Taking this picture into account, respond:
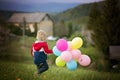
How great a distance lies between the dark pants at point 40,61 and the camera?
146 inches

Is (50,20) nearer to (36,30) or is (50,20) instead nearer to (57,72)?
(36,30)

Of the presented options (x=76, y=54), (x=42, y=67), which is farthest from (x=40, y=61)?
(x=76, y=54)

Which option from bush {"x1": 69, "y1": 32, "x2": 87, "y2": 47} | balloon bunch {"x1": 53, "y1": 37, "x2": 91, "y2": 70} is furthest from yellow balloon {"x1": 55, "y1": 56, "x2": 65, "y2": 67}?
bush {"x1": 69, "y1": 32, "x2": 87, "y2": 47}

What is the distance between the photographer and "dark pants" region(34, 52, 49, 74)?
3697mm

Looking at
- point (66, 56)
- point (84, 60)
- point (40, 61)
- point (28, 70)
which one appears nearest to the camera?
point (66, 56)

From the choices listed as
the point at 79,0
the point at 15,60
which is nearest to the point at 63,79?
the point at 15,60

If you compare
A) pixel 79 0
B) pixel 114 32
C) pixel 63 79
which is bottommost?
pixel 63 79

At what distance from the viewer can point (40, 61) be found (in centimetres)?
372

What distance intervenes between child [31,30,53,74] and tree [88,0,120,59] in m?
0.58

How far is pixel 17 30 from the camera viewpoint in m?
3.83

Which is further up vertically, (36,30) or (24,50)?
(36,30)

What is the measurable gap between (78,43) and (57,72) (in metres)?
0.48

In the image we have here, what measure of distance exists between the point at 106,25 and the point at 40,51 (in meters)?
0.86

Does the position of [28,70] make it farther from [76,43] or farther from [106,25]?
[106,25]
